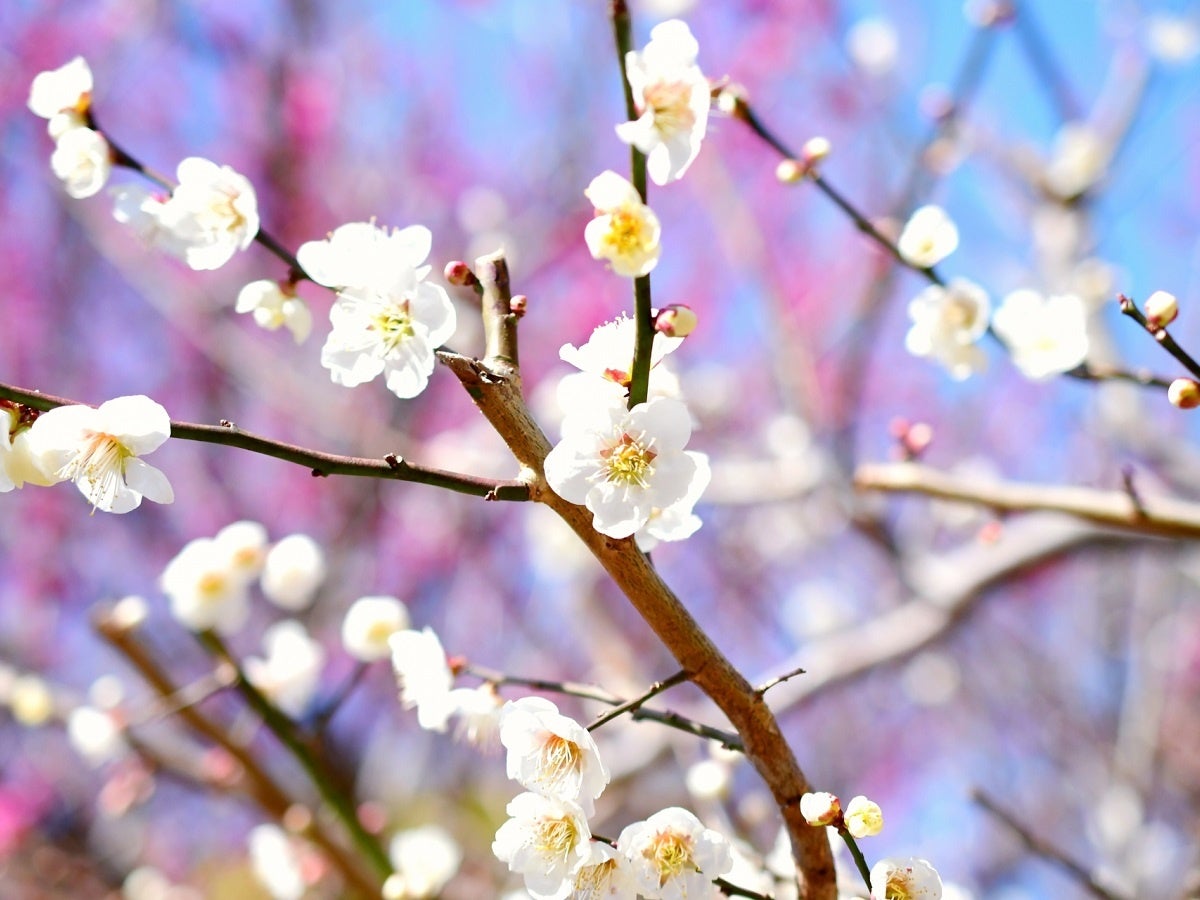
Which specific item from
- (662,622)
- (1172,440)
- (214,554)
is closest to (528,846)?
(662,622)

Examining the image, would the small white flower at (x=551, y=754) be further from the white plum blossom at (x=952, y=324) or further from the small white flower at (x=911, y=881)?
the white plum blossom at (x=952, y=324)

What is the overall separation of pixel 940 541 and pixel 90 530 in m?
5.52

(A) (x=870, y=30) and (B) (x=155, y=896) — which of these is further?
(A) (x=870, y=30)

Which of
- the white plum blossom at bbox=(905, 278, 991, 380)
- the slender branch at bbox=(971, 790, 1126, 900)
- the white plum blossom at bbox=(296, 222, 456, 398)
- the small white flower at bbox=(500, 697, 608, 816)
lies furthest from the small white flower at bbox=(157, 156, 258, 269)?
the slender branch at bbox=(971, 790, 1126, 900)

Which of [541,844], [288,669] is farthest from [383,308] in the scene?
[288,669]

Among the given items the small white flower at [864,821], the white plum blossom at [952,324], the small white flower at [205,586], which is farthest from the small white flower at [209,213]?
the white plum blossom at [952,324]

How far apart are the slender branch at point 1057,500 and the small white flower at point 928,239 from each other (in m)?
0.51

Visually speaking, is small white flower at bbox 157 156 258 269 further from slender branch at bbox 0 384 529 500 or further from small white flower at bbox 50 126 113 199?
slender branch at bbox 0 384 529 500

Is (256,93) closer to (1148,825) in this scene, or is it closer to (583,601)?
(583,601)

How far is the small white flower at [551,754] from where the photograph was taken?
41.3 inches

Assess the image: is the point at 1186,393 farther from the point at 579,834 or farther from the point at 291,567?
the point at 291,567

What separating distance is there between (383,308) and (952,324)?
120 cm

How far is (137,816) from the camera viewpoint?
17.3 feet

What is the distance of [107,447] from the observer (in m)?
1.06
